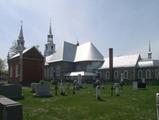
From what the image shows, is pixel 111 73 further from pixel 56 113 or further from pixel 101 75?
pixel 56 113

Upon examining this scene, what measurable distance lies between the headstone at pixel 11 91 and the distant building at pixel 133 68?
41.0 meters

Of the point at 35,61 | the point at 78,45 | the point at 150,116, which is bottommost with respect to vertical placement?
the point at 150,116

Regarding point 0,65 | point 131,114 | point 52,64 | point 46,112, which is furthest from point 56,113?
point 0,65

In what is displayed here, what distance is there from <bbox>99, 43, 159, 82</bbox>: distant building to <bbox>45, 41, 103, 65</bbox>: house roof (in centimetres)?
381

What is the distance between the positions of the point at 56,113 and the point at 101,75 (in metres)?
57.5

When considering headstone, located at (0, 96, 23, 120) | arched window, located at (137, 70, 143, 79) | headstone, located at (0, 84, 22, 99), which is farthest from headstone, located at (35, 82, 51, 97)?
arched window, located at (137, 70, 143, 79)

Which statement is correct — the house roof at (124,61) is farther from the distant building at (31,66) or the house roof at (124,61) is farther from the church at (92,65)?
the distant building at (31,66)

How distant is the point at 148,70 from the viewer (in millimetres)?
62625

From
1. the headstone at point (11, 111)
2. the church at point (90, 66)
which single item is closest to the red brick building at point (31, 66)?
the church at point (90, 66)

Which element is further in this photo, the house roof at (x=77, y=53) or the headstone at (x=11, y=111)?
the house roof at (x=77, y=53)

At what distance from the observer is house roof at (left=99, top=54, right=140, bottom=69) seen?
64.9 meters

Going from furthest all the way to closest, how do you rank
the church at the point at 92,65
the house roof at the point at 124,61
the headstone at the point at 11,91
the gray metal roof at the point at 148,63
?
1. the house roof at the point at 124,61
2. the church at the point at 92,65
3. the gray metal roof at the point at 148,63
4. the headstone at the point at 11,91

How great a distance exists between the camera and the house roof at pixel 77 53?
72.5m

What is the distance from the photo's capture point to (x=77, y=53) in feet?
252
